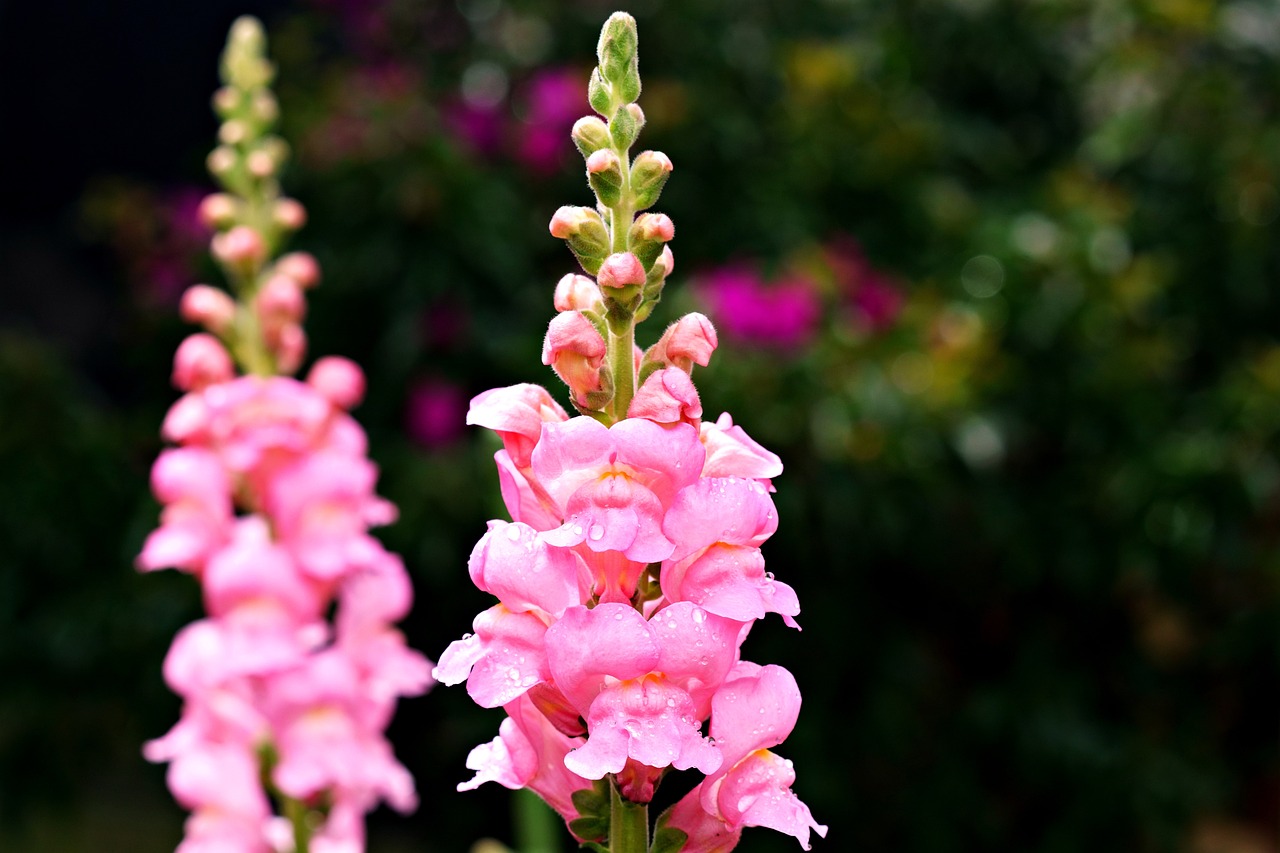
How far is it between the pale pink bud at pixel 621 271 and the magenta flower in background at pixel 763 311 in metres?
2.01

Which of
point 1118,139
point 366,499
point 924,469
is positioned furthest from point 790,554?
point 366,499

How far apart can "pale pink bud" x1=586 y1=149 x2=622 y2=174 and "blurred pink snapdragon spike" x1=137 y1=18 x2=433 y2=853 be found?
63 cm

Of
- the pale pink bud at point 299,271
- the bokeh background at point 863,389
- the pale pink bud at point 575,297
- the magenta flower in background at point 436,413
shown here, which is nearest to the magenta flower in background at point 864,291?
the bokeh background at point 863,389

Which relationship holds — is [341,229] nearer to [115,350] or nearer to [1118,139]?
[115,350]

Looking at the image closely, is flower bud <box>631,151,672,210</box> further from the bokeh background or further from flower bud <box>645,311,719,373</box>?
the bokeh background

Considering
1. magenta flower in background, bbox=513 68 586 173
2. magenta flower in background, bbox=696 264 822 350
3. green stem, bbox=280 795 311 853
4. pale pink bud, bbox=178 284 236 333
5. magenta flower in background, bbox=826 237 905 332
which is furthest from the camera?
magenta flower in background, bbox=513 68 586 173

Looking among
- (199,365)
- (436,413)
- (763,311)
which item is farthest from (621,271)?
(436,413)

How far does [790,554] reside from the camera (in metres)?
2.77

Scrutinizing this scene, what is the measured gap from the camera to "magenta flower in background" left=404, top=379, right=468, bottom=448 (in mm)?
2787

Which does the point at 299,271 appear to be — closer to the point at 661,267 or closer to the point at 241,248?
the point at 241,248

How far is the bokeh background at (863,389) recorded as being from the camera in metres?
2.75

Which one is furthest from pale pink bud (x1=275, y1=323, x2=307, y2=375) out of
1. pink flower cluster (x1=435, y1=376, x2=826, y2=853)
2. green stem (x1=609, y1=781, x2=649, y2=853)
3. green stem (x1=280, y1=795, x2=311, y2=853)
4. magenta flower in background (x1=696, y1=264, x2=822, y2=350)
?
magenta flower in background (x1=696, y1=264, x2=822, y2=350)

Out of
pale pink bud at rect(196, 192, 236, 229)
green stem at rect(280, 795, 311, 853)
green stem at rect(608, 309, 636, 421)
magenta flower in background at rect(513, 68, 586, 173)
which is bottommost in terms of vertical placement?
green stem at rect(280, 795, 311, 853)

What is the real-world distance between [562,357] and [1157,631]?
2945 mm
